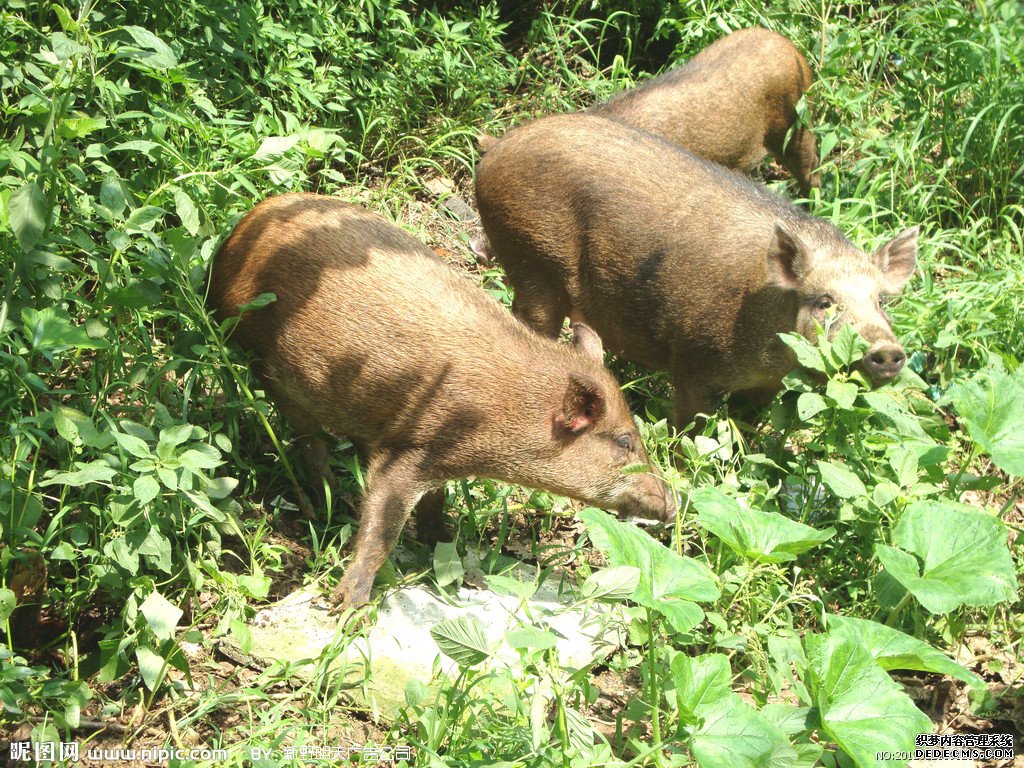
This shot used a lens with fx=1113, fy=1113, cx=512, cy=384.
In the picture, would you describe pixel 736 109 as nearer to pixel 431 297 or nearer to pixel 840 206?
pixel 840 206

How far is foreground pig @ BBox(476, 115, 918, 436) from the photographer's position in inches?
215

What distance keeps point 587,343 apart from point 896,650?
205 cm

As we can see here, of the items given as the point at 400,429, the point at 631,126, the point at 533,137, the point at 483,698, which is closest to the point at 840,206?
A: the point at 631,126

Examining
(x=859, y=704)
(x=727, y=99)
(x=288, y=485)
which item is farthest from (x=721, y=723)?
(x=727, y=99)

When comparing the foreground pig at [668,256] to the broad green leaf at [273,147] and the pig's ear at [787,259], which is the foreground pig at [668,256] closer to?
the pig's ear at [787,259]

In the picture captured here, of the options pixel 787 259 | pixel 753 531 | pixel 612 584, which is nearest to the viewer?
pixel 612 584

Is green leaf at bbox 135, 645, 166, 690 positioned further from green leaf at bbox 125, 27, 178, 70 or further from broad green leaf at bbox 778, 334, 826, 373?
broad green leaf at bbox 778, 334, 826, 373

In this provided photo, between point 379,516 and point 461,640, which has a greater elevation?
point 461,640

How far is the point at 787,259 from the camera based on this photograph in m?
5.41

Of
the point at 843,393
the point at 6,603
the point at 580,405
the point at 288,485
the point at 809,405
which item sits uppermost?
the point at 843,393

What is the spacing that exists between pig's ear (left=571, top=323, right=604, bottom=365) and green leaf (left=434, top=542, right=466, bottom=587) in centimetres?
110

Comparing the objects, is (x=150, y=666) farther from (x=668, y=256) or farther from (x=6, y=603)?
(x=668, y=256)

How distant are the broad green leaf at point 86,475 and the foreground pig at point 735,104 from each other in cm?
394

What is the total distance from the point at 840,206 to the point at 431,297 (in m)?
3.46
